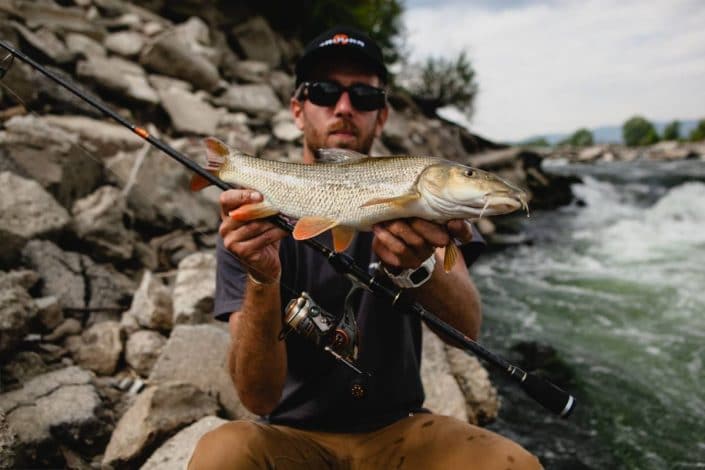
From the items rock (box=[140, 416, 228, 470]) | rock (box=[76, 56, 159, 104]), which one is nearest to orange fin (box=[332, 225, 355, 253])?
rock (box=[140, 416, 228, 470])

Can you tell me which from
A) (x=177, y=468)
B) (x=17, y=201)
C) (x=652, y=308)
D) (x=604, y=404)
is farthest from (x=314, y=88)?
(x=652, y=308)

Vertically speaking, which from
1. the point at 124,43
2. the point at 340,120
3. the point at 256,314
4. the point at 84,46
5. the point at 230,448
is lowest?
the point at 230,448

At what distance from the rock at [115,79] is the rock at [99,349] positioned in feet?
17.8

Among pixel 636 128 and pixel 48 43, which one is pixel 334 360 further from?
pixel 636 128

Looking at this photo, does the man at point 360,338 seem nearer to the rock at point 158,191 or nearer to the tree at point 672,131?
the rock at point 158,191

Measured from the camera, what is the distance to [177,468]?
2.52 metres

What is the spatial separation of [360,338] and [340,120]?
1.33 meters

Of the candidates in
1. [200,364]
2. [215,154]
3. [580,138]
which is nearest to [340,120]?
[215,154]

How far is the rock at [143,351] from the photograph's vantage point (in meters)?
3.76

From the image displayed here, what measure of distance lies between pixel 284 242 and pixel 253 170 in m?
0.61

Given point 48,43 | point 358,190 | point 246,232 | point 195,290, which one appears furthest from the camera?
point 48,43

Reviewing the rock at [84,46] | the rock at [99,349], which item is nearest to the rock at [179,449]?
the rock at [99,349]

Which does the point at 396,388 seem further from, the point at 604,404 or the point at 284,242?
the point at 604,404

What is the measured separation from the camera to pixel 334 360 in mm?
2527
